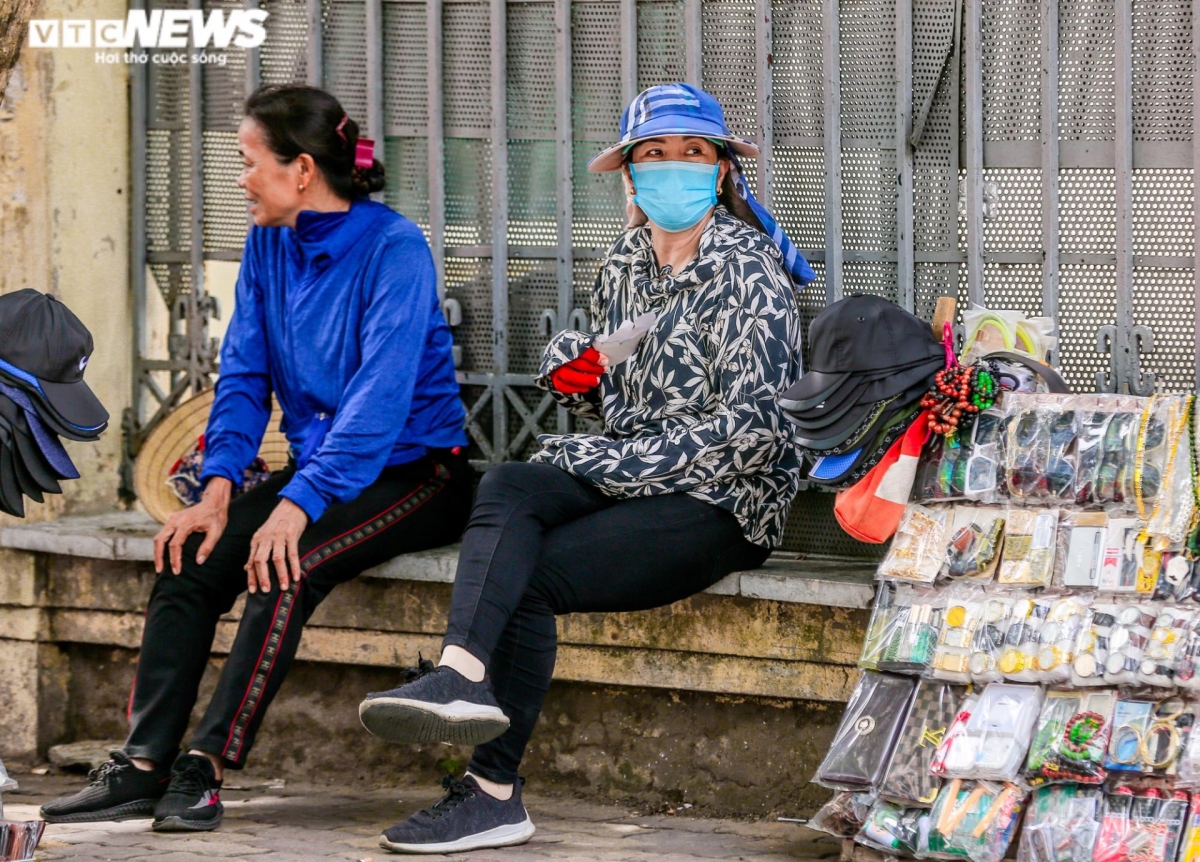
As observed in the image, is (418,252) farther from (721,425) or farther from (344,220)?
(721,425)

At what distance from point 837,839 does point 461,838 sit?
0.90m

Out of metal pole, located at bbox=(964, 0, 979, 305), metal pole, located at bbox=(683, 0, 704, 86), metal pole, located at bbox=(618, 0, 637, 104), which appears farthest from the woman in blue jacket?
metal pole, located at bbox=(964, 0, 979, 305)

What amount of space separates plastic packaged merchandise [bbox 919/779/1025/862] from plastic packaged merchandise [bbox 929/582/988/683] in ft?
0.76

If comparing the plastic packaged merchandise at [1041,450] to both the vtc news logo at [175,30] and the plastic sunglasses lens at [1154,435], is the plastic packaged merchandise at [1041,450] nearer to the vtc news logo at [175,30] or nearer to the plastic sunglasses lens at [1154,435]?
the plastic sunglasses lens at [1154,435]

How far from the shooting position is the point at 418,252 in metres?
4.46

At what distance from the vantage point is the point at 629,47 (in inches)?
188

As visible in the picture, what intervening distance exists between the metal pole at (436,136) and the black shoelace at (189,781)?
1642mm

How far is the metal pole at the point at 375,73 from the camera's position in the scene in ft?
16.4

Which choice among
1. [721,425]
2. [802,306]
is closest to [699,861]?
[721,425]

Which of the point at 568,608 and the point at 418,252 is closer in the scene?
the point at 568,608

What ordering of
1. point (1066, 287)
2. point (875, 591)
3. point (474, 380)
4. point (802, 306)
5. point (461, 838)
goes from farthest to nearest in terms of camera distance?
point (474, 380) → point (802, 306) → point (1066, 287) → point (875, 591) → point (461, 838)

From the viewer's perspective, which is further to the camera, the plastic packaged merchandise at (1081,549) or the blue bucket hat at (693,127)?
the blue bucket hat at (693,127)

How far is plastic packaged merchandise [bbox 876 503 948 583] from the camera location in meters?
3.63

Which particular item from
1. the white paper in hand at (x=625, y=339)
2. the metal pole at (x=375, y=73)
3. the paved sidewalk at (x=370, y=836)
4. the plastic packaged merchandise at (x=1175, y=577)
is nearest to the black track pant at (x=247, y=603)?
the paved sidewalk at (x=370, y=836)
